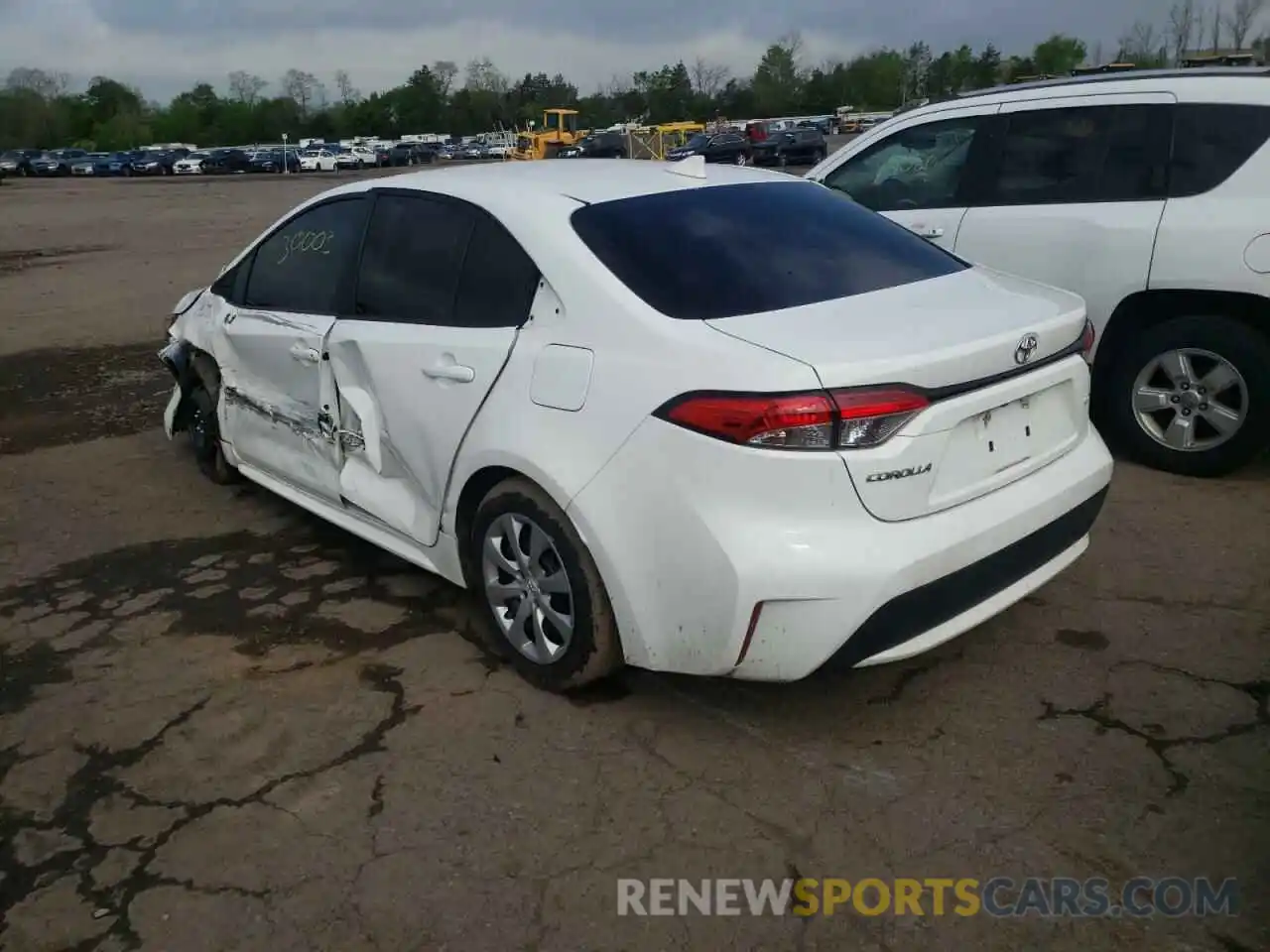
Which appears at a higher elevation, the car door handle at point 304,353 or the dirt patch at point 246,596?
the car door handle at point 304,353

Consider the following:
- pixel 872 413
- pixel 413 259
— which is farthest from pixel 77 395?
pixel 872 413

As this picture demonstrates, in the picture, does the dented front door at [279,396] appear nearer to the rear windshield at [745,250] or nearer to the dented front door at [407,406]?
the dented front door at [407,406]

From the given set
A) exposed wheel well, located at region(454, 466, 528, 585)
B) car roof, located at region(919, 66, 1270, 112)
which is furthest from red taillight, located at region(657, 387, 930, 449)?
car roof, located at region(919, 66, 1270, 112)

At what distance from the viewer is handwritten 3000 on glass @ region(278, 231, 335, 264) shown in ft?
14.9

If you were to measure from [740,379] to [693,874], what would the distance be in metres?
1.27

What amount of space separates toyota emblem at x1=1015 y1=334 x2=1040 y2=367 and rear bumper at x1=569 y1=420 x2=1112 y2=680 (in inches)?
14.4

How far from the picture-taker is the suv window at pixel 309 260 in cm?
439

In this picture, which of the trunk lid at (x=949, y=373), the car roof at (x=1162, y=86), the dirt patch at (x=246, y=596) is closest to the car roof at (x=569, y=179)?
the trunk lid at (x=949, y=373)

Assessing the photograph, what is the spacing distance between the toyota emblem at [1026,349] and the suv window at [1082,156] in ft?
8.55

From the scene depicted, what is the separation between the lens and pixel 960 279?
3656mm

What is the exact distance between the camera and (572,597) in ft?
10.8

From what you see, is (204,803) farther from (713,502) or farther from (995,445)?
(995,445)

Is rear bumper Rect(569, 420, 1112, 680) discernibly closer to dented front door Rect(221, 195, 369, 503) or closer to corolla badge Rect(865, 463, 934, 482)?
corolla badge Rect(865, 463, 934, 482)

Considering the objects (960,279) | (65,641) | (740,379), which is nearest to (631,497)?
(740,379)
